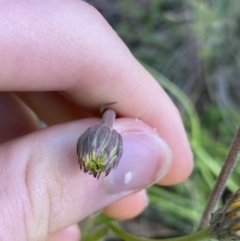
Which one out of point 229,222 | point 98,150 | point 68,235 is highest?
point 98,150

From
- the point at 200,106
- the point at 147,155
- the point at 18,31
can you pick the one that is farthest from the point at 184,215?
the point at 18,31

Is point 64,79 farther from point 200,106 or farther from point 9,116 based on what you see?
point 200,106

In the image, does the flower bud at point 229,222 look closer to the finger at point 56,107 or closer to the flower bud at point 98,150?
the flower bud at point 98,150

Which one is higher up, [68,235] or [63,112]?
[63,112]

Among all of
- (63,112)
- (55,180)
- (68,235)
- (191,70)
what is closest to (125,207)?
(68,235)

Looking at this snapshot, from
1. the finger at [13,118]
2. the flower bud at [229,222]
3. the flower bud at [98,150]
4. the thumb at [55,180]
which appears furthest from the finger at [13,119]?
the flower bud at [229,222]

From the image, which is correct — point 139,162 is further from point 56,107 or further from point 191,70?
point 191,70
